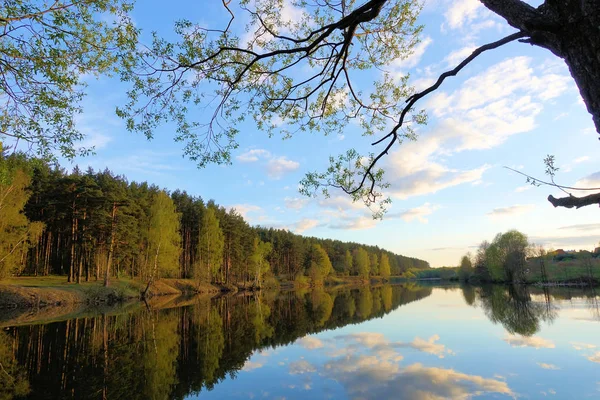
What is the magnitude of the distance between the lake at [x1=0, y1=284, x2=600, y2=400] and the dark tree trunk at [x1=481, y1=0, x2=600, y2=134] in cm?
904

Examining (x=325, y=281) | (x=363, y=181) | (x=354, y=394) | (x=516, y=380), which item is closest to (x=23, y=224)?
(x=354, y=394)

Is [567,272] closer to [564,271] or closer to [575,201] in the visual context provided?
[564,271]

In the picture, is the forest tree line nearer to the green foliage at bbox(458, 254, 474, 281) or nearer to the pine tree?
the pine tree

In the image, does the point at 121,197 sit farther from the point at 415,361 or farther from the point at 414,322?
the point at 415,361

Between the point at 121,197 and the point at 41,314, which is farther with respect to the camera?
the point at 121,197

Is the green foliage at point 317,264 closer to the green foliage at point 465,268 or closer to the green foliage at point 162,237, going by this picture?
the green foliage at point 465,268

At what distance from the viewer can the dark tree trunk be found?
2.29 meters

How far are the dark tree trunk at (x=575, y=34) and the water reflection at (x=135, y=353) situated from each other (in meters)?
10.6

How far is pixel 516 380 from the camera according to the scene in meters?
10.3

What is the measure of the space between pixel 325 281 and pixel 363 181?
Answer: 97.1m

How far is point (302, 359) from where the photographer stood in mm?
13242

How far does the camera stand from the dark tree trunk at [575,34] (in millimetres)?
2285

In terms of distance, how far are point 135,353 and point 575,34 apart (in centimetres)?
1566

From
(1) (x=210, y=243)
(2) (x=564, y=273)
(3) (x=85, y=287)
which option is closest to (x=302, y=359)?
(3) (x=85, y=287)
